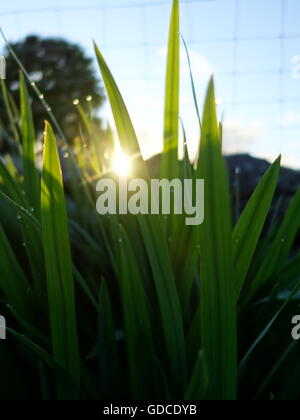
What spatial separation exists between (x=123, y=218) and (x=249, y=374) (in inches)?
8.9

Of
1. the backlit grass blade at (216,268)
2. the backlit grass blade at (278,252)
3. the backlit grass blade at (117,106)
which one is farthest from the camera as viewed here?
the backlit grass blade at (278,252)

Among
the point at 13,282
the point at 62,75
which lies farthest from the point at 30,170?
the point at 62,75

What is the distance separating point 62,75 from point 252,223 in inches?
699

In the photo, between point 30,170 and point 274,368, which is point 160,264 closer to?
point 274,368

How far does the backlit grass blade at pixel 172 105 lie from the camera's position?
55cm

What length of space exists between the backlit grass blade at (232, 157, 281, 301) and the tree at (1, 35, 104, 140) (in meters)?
15.6

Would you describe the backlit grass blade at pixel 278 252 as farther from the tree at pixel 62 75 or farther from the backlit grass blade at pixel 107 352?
the tree at pixel 62 75

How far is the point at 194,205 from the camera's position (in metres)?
0.46

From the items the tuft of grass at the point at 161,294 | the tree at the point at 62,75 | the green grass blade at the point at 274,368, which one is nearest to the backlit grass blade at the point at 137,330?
the tuft of grass at the point at 161,294

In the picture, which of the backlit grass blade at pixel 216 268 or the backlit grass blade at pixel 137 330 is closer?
the backlit grass blade at pixel 216 268

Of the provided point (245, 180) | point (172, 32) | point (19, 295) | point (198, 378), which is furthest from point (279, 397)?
point (245, 180)

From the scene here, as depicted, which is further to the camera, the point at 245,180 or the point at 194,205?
the point at 245,180

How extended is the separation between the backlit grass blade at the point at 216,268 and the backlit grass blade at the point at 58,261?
0.40 ft
